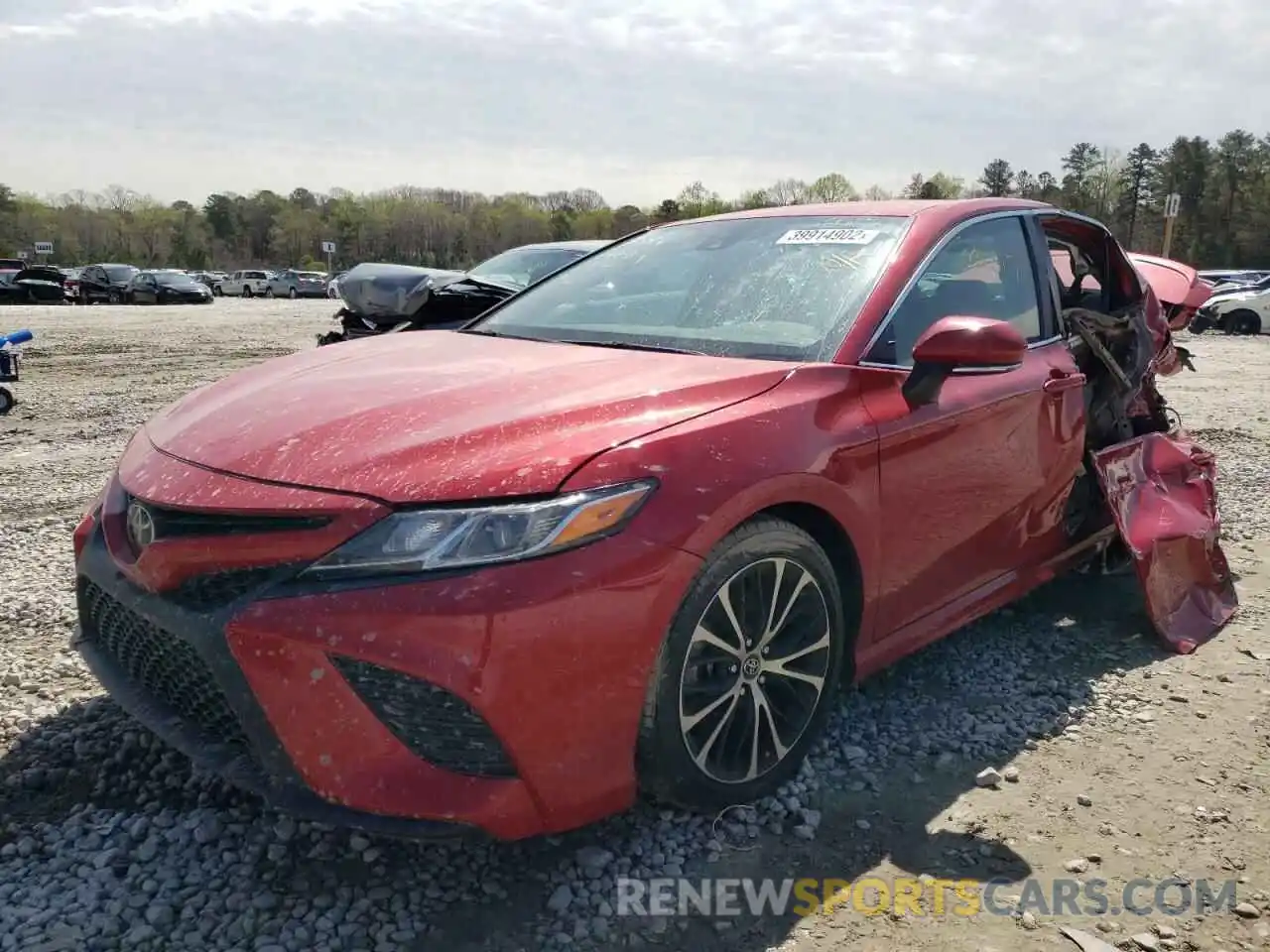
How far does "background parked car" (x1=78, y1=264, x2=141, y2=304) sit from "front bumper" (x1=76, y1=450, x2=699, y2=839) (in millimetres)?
40342

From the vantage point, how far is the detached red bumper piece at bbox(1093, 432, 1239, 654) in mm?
3715

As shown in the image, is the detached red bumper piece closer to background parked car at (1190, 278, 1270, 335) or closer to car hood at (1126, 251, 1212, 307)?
car hood at (1126, 251, 1212, 307)

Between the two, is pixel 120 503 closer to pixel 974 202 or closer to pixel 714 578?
pixel 714 578

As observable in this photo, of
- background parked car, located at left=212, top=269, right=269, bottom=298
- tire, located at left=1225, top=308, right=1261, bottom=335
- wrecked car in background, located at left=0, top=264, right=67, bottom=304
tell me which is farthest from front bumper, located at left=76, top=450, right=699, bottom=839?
background parked car, located at left=212, top=269, right=269, bottom=298

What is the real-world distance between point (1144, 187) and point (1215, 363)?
69586 millimetres

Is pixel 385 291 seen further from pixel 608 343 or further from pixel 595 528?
pixel 595 528

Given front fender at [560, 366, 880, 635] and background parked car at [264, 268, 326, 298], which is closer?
front fender at [560, 366, 880, 635]

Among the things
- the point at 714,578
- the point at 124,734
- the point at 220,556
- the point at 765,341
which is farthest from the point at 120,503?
the point at 765,341

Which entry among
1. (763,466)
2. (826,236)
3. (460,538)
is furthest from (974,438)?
(460,538)

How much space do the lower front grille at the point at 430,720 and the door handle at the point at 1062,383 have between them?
7.89 ft

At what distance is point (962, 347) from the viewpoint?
8.66ft

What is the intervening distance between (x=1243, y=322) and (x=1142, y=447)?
21876mm

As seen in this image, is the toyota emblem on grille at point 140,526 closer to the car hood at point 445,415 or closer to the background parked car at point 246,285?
the car hood at point 445,415

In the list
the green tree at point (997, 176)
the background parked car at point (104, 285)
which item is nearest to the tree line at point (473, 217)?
the green tree at point (997, 176)
